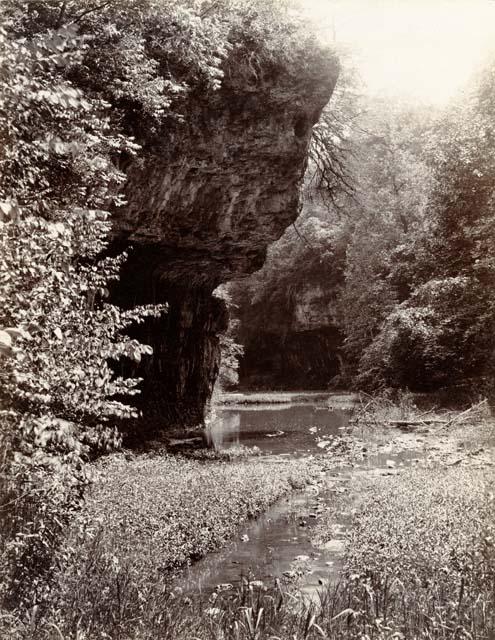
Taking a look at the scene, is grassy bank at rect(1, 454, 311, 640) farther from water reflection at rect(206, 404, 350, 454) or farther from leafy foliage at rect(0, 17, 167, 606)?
water reflection at rect(206, 404, 350, 454)

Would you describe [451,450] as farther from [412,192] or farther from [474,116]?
[412,192]

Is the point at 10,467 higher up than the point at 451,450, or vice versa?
the point at 10,467

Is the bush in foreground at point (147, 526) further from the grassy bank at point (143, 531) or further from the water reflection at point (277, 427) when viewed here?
the water reflection at point (277, 427)

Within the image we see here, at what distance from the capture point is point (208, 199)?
1786 centimetres

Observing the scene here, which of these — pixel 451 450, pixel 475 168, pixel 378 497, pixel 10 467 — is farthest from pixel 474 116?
pixel 10 467

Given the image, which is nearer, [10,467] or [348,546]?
[10,467]

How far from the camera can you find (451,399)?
83.3 ft

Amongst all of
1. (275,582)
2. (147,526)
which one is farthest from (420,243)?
(275,582)

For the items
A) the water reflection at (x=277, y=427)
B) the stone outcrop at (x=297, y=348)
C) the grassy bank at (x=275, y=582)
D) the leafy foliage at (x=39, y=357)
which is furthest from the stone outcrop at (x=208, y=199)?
the stone outcrop at (x=297, y=348)

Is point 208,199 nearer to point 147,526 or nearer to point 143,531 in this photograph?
point 147,526

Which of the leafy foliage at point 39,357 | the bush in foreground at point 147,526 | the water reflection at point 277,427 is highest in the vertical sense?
the leafy foliage at point 39,357

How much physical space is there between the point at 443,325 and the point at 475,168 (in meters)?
6.58

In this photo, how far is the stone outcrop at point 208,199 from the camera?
16281 mm

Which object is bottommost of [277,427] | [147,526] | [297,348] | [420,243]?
[277,427]
